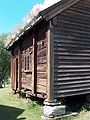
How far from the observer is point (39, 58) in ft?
44.2

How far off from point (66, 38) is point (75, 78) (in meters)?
2.04

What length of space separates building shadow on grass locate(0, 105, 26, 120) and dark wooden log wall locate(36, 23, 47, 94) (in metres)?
1.66

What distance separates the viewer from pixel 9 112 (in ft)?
46.1

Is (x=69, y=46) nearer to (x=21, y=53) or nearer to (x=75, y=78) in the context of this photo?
(x=75, y=78)

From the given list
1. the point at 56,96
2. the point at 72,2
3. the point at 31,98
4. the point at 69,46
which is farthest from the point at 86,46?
the point at 31,98

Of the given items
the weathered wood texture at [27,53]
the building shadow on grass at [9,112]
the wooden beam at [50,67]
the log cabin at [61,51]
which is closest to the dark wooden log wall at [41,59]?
the log cabin at [61,51]

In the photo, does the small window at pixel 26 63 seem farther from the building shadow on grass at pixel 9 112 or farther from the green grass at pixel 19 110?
the building shadow on grass at pixel 9 112

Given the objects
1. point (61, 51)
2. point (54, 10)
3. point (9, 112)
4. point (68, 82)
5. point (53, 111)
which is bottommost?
point (9, 112)

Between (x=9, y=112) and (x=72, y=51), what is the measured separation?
4.65 meters

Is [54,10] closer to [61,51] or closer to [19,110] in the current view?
[61,51]

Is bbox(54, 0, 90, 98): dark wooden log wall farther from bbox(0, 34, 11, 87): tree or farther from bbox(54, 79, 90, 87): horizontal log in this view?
bbox(0, 34, 11, 87): tree

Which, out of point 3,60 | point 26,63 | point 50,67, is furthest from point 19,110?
point 3,60

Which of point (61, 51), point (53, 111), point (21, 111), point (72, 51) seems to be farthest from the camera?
point (21, 111)

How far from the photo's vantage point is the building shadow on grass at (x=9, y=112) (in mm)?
12961
